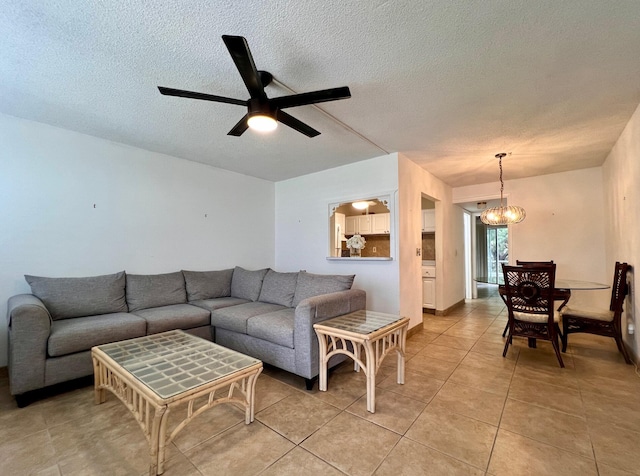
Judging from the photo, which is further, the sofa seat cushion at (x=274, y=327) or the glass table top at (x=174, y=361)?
the sofa seat cushion at (x=274, y=327)

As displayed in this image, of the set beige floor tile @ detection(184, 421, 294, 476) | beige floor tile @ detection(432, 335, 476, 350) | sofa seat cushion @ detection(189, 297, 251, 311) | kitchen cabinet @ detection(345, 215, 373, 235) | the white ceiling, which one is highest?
the white ceiling

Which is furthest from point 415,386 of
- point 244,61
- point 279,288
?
point 244,61

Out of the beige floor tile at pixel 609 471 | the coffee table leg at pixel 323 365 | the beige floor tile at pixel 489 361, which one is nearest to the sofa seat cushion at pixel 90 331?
the coffee table leg at pixel 323 365

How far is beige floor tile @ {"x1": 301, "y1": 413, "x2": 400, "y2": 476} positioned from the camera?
1485mm

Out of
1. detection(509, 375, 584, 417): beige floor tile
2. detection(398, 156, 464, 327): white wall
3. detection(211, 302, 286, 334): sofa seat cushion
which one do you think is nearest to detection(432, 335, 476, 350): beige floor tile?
detection(398, 156, 464, 327): white wall

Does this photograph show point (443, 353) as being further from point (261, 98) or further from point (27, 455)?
point (27, 455)

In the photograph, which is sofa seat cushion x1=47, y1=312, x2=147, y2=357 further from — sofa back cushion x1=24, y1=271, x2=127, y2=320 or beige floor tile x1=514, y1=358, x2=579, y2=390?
beige floor tile x1=514, y1=358, x2=579, y2=390

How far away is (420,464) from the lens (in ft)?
4.86

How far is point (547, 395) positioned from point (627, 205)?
221 centimetres

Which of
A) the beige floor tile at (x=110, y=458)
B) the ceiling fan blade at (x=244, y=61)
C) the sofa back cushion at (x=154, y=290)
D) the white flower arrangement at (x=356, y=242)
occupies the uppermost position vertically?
the ceiling fan blade at (x=244, y=61)

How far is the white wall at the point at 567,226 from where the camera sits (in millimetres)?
4137

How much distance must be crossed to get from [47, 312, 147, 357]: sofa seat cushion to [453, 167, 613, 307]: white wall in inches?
219

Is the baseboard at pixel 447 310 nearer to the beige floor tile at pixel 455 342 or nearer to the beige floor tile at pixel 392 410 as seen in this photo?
the beige floor tile at pixel 455 342

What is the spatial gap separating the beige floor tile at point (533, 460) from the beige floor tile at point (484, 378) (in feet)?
2.11
